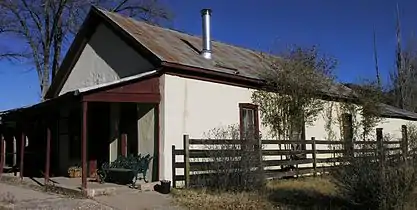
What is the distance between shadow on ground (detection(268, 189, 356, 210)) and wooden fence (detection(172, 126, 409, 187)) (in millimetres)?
709

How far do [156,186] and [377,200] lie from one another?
231 inches

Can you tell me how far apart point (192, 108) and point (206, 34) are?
401 cm

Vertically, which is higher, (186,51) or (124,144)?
(186,51)

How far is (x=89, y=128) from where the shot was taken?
52.0 ft

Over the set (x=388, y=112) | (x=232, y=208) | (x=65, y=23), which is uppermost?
(x=65, y=23)

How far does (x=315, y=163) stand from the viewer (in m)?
16.6

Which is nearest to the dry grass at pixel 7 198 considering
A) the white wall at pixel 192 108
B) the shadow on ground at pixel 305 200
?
the white wall at pixel 192 108

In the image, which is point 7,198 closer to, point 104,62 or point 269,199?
point 269,199

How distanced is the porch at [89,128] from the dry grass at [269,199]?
246cm

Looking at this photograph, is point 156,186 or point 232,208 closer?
point 232,208

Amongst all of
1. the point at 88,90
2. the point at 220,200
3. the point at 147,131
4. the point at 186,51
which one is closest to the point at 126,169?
the point at 147,131

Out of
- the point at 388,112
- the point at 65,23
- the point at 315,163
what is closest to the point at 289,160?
the point at 315,163

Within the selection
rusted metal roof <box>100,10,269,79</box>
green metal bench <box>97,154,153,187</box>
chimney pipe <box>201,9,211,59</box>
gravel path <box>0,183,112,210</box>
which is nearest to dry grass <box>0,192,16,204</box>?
gravel path <box>0,183,112,210</box>

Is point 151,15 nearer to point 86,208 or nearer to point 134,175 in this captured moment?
point 134,175
